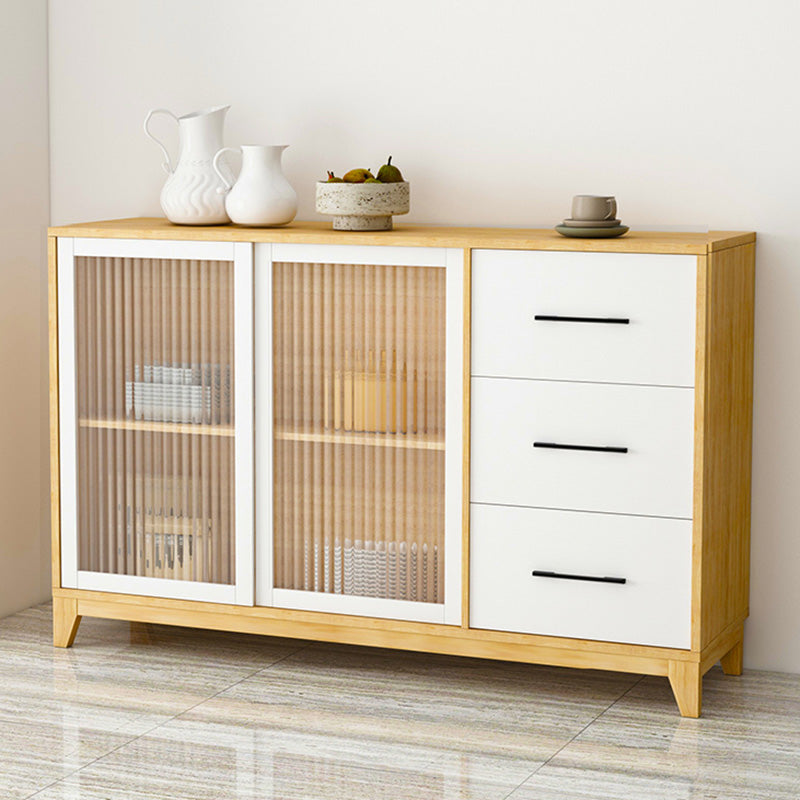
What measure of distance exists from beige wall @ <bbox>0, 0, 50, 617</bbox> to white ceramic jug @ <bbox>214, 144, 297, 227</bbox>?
2.46ft

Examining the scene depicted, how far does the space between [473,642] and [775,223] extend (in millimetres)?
1176

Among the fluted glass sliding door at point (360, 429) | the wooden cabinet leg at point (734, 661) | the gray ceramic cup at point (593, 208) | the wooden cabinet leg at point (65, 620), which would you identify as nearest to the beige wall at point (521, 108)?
the wooden cabinet leg at point (734, 661)

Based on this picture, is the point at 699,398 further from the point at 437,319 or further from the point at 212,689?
the point at 212,689

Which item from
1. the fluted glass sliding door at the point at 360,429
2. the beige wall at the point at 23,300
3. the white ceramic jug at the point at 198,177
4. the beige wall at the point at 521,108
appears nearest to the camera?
the fluted glass sliding door at the point at 360,429

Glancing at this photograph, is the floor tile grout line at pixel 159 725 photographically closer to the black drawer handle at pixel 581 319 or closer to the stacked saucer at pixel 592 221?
the black drawer handle at pixel 581 319

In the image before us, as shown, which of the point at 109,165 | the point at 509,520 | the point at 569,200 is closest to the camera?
the point at 509,520

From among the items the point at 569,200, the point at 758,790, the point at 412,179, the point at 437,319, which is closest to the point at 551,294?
the point at 437,319

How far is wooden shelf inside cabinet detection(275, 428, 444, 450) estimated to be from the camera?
307cm

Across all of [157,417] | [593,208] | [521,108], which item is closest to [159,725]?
[157,417]

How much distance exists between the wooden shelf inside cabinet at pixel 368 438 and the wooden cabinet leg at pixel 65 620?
27.9 inches

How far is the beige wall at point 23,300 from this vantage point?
3617 mm

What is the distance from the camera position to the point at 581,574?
9.70ft

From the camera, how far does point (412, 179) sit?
3.45 metres

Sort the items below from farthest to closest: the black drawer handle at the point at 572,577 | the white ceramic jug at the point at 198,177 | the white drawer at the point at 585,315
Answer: the white ceramic jug at the point at 198,177
the black drawer handle at the point at 572,577
the white drawer at the point at 585,315
